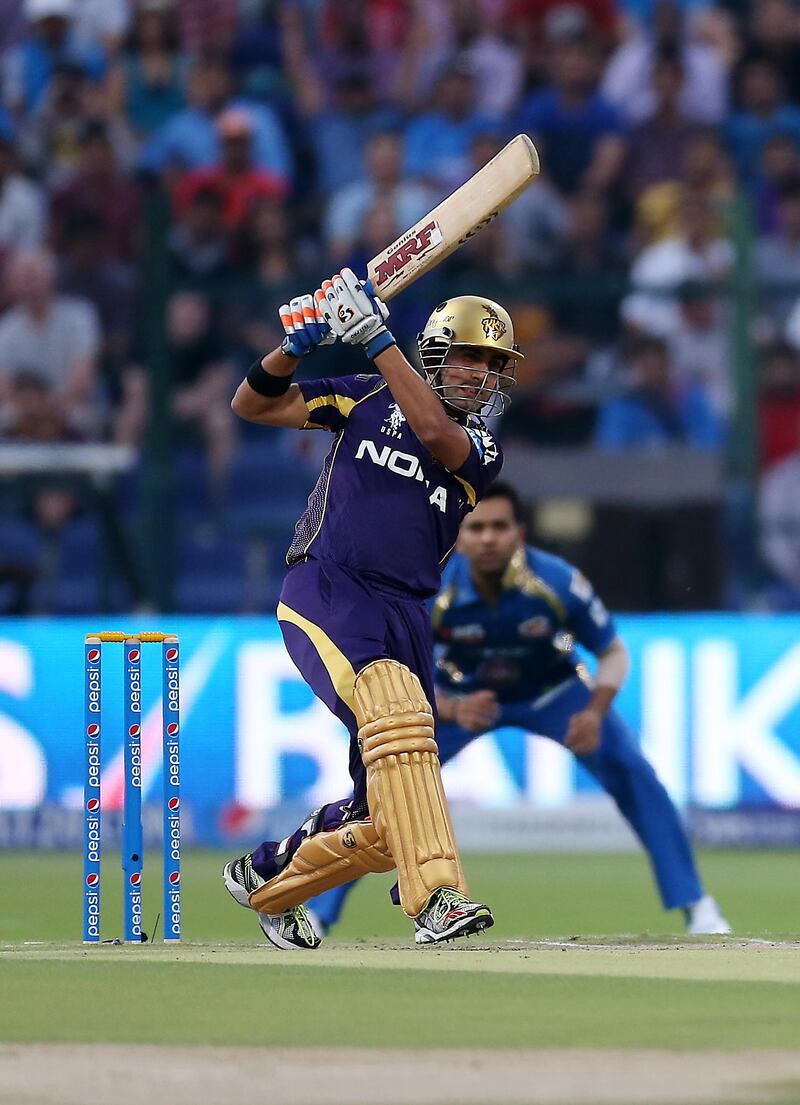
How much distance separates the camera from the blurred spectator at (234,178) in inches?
591

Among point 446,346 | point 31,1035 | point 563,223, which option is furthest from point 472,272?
point 31,1035

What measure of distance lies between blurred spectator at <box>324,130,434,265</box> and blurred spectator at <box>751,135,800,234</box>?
238 centimetres

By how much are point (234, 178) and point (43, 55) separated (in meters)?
2.41

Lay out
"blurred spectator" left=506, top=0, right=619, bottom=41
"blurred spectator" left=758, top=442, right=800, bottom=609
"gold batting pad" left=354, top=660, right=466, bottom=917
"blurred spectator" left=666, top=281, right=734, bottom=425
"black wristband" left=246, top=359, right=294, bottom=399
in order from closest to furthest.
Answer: "gold batting pad" left=354, top=660, right=466, bottom=917 → "black wristband" left=246, top=359, right=294, bottom=399 → "blurred spectator" left=758, top=442, right=800, bottom=609 → "blurred spectator" left=666, top=281, right=734, bottom=425 → "blurred spectator" left=506, top=0, right=619, bottom=41

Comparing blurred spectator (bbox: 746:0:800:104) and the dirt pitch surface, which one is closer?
the dirt pitch surface

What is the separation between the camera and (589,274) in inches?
520

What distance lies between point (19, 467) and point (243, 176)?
3411mm

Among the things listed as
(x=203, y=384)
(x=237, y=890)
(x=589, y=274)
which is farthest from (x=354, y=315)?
(x=203, y=384)

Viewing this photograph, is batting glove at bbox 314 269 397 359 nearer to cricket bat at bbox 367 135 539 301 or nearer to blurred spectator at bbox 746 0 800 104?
cricket bat at bbox 367 135 539 301

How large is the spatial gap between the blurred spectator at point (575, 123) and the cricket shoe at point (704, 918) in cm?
740

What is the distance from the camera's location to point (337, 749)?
12.3 m

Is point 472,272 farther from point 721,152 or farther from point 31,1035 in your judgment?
point 31,1035

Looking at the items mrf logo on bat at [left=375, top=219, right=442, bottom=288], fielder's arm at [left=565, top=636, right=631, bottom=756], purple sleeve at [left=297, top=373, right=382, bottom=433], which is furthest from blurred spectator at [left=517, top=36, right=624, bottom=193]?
purple sleeve at [left=297, top=373, right=382, bottom=433]

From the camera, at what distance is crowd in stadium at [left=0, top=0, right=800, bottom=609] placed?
13.4 meters
